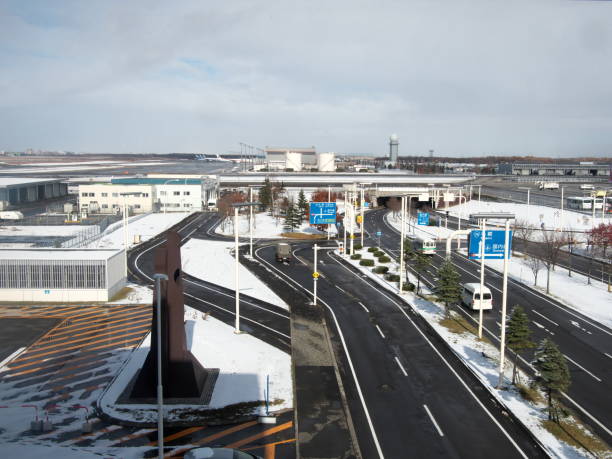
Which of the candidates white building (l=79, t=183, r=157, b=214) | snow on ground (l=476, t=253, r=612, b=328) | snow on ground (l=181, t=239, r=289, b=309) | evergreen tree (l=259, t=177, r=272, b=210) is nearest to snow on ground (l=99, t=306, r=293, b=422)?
snow on ground (l=181, t=239, r=289, b=309)

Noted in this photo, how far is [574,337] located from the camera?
23484mm

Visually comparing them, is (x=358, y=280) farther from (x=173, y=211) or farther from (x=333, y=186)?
(x=333, y=186)

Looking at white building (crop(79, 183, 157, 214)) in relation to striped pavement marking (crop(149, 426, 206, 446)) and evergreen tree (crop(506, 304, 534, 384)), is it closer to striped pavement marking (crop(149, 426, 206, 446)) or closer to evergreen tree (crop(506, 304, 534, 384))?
striped pavement marking (crop(149, 426, 206, 446))

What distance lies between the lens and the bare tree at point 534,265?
111ft

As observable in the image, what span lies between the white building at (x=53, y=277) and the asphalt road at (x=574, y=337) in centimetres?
2009

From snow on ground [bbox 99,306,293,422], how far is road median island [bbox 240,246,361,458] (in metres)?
0.56

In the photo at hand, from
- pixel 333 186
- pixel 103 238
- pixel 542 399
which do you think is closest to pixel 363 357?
pixel 542 399

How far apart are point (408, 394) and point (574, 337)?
1100 cm

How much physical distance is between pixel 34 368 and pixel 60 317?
6800 millimetres

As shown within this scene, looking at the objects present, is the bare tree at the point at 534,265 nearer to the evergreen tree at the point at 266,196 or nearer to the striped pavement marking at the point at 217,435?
the striped pavement marking at the point at 217,435

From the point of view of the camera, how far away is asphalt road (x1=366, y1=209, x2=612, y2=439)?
16922 mm

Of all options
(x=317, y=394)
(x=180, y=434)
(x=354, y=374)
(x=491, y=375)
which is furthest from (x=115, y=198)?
(x=491, y=375)

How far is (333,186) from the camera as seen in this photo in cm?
9612

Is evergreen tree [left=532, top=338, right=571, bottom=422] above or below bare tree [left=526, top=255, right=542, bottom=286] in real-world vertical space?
above
